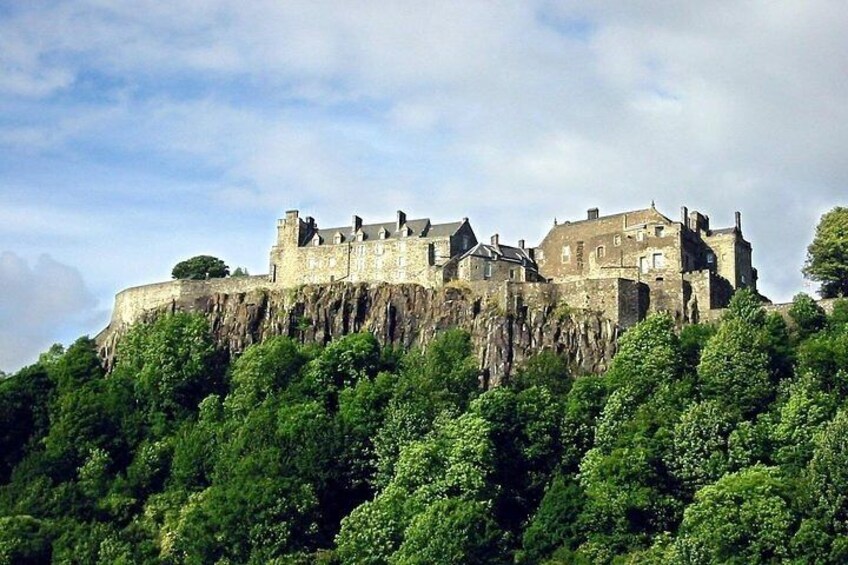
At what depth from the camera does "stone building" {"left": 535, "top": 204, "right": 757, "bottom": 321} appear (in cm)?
7044

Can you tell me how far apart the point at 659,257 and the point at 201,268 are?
122 ft

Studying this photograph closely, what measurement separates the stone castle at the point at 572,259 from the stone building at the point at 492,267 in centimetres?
5

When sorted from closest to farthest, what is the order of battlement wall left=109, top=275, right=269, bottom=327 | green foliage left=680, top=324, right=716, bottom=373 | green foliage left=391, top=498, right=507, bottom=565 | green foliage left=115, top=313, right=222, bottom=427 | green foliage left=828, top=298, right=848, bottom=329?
green foliage left=391, top=498, right=507, bottom=565 < green foliage left=680, top=324, right=716, bottom=373 < green foliage left=828, top=298, right=848, bottom=329 < green foliage left=115, top=313, right=222, bottom=427 < battlement wall left=109, top=275, right=269, bottom=327

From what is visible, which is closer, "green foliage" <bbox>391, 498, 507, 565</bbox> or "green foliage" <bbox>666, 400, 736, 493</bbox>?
"green foliage" <bbox>391, 498, 507, 565</bbox>

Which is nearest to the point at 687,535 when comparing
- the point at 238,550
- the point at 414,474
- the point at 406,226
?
the point at 414,474

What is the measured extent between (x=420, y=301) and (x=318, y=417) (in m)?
11.3

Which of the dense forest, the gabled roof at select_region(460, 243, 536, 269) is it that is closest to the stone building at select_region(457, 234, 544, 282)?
the gabled roof at select_region(460, 243, 536, 269)

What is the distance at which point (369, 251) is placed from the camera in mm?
79500

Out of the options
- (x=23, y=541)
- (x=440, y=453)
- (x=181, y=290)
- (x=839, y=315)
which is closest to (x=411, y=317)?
(x=440, y=453)

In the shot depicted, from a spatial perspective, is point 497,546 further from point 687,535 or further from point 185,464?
point 185,464

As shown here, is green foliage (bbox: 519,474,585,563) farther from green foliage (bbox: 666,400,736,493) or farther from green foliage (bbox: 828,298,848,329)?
green foliage (bbox: 828,298,848,329)

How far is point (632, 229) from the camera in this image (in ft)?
244

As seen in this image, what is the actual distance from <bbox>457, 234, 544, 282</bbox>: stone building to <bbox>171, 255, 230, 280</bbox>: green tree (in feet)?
84.5

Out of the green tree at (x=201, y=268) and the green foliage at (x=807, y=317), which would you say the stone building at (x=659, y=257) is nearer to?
the green foliage at (x=807, y=317)
